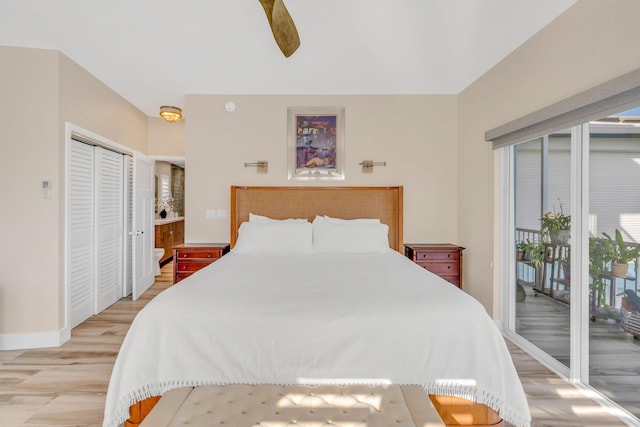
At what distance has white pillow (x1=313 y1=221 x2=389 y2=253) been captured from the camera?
3273mm

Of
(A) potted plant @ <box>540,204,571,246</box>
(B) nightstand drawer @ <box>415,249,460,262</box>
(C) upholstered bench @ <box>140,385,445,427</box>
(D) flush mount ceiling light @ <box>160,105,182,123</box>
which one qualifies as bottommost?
(C) upholstered bench @ <box>140,385,445,427</box>

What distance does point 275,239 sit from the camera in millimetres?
3277

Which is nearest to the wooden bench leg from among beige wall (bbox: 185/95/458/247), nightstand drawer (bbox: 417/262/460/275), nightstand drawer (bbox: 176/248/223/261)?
nightstand drawer (bbox: 176/248/223/261)

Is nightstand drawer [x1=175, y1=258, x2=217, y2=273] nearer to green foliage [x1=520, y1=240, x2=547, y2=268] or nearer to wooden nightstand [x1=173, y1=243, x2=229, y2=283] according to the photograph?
wooden nightstand [x1=173, y1=243, x2=229, y2=283]

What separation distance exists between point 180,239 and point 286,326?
6774mm

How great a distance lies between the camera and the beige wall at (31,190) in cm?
288

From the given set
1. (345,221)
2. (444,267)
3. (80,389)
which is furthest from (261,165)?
(80,389)

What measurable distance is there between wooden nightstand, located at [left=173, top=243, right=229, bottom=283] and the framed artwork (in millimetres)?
1272

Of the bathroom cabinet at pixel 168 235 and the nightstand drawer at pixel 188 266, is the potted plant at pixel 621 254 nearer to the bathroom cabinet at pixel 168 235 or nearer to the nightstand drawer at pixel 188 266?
the nightstand drawer at pixel 188 266

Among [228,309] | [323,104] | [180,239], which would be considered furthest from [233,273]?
[180,239]

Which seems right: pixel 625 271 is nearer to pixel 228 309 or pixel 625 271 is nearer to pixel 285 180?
pixel 228 309

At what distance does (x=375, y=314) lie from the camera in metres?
1.60

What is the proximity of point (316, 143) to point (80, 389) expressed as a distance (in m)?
3.16

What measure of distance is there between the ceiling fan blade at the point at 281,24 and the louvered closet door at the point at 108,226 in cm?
292
